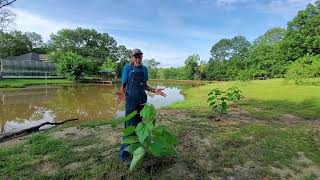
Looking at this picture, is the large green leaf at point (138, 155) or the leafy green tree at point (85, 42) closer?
the large green leaf at point (138, 155)

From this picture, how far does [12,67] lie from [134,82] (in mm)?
43997

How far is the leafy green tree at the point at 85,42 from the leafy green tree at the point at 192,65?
18.6m

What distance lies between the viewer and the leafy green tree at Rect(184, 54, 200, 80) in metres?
63.0

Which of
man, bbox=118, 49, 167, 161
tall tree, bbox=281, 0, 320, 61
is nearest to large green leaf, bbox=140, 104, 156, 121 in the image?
man, bbox=118, 49, 167, 161

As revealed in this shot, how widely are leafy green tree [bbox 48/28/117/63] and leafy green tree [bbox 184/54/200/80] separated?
61.1ft

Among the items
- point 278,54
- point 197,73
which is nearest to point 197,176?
point 278,54

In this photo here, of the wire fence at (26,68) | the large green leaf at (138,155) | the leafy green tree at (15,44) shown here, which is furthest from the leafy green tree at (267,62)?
the leafy green tree at (15,44)

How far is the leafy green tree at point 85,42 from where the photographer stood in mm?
66500

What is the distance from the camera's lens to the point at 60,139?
6.12 meters

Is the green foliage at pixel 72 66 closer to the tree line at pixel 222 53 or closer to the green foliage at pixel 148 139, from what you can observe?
the tree line at pixel 222 53

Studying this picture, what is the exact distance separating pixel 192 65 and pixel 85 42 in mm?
27691

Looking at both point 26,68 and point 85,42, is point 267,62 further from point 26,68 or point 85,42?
point 85,42

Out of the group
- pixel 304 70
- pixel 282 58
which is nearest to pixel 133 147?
pixel 304 70

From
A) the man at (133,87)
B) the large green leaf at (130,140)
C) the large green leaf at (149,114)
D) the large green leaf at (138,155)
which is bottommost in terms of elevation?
the large green leaf at (138,155)
